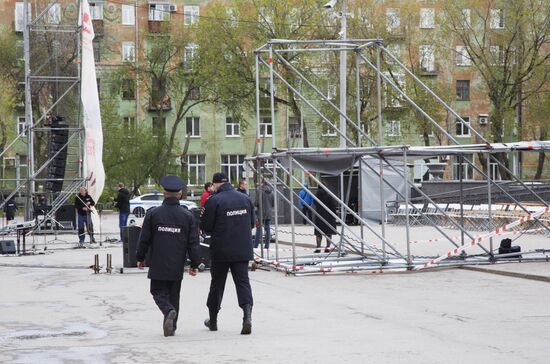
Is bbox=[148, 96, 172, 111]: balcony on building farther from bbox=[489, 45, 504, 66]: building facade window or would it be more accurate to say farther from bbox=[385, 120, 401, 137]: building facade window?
bbox=[489, 45, 504, 66]: building facade window

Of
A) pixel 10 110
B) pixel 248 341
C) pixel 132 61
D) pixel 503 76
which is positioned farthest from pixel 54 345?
pixel 132 61

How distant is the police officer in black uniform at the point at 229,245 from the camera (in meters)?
12.9

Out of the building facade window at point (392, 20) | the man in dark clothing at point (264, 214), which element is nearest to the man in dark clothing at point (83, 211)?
the man in dark clothing at point (264, 214)

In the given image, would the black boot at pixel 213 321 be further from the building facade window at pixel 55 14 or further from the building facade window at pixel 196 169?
the building facade window at pixel 196 169

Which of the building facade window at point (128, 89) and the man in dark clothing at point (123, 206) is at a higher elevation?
the building facade window at point (128, 89)

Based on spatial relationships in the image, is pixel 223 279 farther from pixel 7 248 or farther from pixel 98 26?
pixel 98 26

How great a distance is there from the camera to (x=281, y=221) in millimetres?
48469

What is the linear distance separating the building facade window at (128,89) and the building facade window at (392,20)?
21080mm

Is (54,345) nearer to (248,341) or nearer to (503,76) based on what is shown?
(248,341)

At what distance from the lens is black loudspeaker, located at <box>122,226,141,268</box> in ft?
72.7

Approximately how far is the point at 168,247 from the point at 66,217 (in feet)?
97.9

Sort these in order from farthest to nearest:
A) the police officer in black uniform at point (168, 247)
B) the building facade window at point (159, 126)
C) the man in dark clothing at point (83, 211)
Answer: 1. the building facade window at point (159, 126)
2. the man in dark clothing at point (83, 211)
3. the police officer in black uniform at point (168, 247)

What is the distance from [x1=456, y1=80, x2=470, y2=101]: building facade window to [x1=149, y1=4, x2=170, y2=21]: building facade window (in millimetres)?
20342

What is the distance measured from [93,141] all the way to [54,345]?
24988 millimetres
